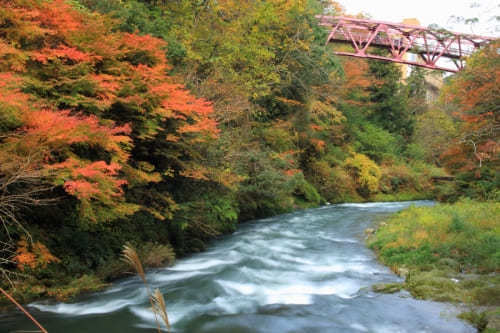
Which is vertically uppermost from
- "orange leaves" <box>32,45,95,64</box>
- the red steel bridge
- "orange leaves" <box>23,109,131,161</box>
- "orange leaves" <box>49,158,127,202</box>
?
the red steel bridge

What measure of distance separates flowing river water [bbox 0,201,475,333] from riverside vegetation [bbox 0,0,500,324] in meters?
0.68

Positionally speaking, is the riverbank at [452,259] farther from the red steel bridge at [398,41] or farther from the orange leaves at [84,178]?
the red steel bridge at [398,41]

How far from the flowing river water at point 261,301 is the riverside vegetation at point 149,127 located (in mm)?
682

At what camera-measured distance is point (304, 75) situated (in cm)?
2119

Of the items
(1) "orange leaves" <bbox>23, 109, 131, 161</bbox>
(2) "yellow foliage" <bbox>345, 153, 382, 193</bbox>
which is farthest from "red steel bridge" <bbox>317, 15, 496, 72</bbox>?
(1) "orange leaves" <bbox>23, 109, 131, 161</bbox>

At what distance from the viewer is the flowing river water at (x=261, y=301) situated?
5.64 m

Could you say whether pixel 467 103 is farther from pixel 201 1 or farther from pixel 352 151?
pixel 352 151

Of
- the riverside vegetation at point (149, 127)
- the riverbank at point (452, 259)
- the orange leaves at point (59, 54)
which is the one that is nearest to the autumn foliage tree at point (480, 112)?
the riverside vegetation at point (149, 127)

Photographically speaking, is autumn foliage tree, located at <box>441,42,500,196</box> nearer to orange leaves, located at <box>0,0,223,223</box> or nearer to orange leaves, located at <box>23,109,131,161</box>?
orange leaves, located at <box>0,0,223,223</box>

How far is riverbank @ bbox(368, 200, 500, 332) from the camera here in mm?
6230

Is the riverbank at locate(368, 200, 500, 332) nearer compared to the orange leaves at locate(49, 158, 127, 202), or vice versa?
the orange leaves at locate(49, 158, 127, 202)

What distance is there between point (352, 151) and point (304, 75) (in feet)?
34.0

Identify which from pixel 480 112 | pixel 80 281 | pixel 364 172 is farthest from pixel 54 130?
A: pixel 364 172

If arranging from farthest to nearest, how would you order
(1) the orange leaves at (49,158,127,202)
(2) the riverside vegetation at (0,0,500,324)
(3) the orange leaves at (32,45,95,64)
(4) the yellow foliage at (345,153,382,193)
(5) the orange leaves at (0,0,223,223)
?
(4) the yellow foliage at (345,153,382,193)
(3) the orange leaves at (32,45,95,64)
(2) the riverside vegetation at (0,0,500,324)
(5) the orange leaves at (0,0,223,223)
(1) the orange leaves at (49,158,127,202)
